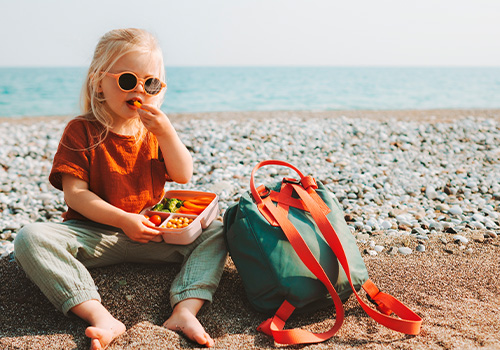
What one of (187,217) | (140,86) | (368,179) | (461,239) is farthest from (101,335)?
(368,179)

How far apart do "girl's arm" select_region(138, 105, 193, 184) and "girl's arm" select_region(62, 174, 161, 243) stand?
405mm

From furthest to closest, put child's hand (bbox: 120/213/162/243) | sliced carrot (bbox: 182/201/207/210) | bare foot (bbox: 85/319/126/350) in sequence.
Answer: sliced carrot (bbox: 182/201/207/210)
child's hand (bbox: 120/213/162/243)
bare foot (bbox: 85/319/126/350)

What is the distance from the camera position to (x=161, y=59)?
270 cm

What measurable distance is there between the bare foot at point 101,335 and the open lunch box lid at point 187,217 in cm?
61

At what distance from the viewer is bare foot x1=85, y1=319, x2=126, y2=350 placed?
195 centimetres

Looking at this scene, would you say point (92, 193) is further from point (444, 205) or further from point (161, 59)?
point (444, 205)

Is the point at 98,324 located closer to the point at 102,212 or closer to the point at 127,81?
the point at 102,212

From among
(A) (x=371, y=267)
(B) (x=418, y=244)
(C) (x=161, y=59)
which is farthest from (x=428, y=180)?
(C) (x=161, y=59)

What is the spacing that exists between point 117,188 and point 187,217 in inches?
18.6

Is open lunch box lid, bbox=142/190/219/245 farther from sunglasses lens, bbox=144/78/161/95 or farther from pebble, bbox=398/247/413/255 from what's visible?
pebble, bbox=398/247/413/255

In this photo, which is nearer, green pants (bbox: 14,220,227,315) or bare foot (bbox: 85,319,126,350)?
bare foot (bbox: 85,319,126,350)

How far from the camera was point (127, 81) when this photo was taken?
8.20 feet

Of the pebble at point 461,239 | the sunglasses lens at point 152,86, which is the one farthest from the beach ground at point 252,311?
the sunglasses lens at point 152,86

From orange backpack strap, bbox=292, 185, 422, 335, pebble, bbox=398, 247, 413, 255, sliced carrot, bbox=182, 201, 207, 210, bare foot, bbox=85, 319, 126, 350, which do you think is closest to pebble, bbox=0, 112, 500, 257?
pebble, bbox=398, 247, 413, 255
